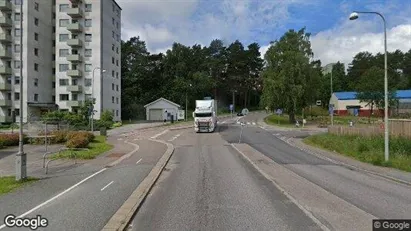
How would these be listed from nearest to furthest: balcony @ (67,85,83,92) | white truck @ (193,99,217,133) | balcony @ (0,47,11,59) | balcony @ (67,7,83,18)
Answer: white truck @ (193,99,217,133), balcony @ (0,47,11,59), balcony @ (67,7,83,18), balcony @ (67,85,83,92)

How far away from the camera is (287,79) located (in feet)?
216

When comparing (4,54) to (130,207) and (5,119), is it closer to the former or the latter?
(5,119)

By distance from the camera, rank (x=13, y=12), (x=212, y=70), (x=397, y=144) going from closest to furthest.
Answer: (x=397, y=144), (x=13, y=12), (x=212, y=70)

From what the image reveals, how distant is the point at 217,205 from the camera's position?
36.4 feet

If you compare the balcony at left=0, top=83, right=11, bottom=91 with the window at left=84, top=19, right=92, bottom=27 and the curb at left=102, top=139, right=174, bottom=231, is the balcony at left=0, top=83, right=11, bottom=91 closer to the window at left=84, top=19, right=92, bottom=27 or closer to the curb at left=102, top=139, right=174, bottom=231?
the window at left=84, top=19, right=92, bottom=27

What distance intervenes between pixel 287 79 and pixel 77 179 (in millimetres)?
53334

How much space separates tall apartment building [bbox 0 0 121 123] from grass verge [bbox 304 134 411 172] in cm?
4856

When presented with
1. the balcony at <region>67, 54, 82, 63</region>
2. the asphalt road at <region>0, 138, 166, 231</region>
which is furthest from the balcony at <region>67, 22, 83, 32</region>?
the asphalt road at <region>0, 138, 166, 231</region>

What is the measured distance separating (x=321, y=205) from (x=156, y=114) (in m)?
79.9

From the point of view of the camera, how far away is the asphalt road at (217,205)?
29.8 feet

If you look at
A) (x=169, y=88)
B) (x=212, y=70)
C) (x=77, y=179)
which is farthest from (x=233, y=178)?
(x=212, y=70)

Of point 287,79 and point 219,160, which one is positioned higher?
point 287,79

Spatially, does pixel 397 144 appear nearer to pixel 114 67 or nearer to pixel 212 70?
pixel 114 67

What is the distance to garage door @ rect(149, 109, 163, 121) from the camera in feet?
293
